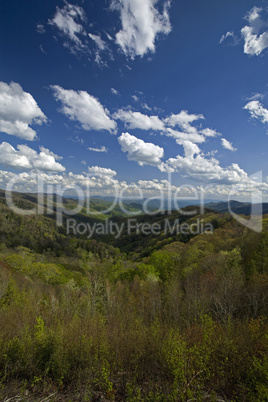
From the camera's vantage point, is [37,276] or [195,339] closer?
[195,339]

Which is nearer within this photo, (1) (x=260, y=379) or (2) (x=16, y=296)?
(1) (x=260, y=379)

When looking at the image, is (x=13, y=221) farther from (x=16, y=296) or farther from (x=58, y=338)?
(x=58, y=338)

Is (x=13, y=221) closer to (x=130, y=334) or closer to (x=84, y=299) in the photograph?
(x=84, y=299)

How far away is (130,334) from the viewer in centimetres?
1135

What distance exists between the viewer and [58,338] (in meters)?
10.3

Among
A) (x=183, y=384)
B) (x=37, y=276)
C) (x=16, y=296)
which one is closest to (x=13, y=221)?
(x=37, y=276)

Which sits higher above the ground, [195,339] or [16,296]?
[195,339]

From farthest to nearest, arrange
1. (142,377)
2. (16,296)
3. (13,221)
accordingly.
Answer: (13,221) < (16,296) < (142,377)

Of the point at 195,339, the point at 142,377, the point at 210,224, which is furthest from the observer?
the point at 210,224

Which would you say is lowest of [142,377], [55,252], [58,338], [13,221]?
[55,252]

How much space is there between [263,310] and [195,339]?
46.3 feet

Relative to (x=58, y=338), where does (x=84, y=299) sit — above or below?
below

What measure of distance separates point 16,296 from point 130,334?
2452 centimetres

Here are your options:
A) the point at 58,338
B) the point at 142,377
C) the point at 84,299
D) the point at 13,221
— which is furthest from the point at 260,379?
the point at 13,221
